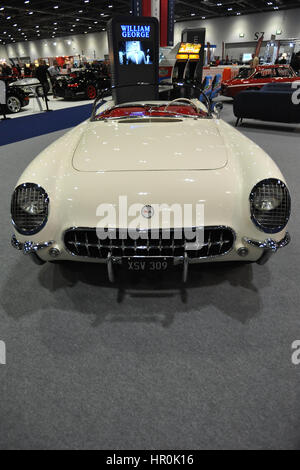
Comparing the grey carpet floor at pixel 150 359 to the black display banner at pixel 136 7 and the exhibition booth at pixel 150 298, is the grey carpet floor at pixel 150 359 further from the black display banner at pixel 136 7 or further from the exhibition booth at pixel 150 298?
the black display banner at pixel 136 7

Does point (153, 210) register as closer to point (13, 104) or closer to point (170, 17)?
point (13, 104)

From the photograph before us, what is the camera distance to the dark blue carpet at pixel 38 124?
6.32m

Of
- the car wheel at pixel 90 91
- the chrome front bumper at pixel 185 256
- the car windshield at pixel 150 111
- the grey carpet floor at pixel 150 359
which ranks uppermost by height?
the car wheel at pixel 90 91

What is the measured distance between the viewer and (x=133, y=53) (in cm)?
675

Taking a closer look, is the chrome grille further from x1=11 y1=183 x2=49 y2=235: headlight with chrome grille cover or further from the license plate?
x1=11 y1=183 x2=49 y2=235: headlight with chrome grille cover

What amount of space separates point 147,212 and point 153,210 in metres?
0.03

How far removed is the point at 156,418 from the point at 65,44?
1562 inches

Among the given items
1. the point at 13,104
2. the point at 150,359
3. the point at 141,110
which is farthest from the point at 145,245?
the point at 13,104

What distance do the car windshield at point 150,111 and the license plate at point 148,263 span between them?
147 cm

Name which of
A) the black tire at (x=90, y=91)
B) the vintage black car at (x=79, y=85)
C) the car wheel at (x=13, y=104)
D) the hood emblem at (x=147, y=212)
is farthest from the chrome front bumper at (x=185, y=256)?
the black tire at (x=90, y=91)
